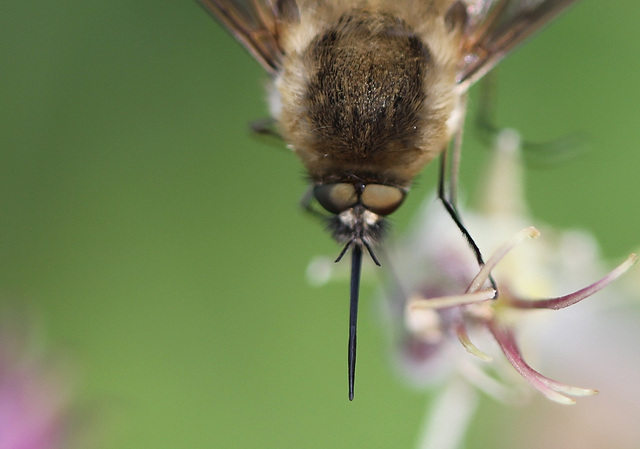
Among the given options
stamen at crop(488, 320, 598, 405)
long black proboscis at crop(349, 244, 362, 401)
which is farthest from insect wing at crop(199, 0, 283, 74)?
stamen at crop(488, 320, 598, 405)

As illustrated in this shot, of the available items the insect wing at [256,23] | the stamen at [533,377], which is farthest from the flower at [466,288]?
the insect wing at [256,23]

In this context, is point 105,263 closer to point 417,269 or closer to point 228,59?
point 228,59

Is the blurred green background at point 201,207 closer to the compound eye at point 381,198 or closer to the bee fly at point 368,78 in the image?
the bee fly at point 368,78

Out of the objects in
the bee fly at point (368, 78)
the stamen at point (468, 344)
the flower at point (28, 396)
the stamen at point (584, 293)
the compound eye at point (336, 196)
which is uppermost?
the bee fly at point (368, 78)

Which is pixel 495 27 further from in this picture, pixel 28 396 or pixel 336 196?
pixel 28 396

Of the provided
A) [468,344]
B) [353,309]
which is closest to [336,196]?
[353,309]

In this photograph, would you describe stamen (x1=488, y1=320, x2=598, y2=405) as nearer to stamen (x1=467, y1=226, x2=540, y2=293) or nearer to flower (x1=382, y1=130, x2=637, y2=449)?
flower (x1=382, y1=130, x2=637, y2=449)
